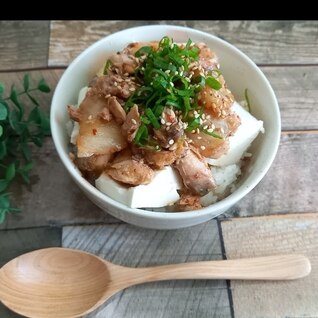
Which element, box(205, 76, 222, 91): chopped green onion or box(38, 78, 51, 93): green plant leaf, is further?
box(38, 78, 51, 93): green plant leaf

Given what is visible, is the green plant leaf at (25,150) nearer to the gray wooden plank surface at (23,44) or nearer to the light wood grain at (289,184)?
the gray wooden plank surface at (23,44)

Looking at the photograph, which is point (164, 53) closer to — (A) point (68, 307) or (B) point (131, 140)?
(B) point (131, 140)

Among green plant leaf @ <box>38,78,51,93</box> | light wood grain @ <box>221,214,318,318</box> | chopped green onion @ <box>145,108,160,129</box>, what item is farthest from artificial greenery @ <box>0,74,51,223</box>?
light wood grain @ <box>221,214,318,318</box>

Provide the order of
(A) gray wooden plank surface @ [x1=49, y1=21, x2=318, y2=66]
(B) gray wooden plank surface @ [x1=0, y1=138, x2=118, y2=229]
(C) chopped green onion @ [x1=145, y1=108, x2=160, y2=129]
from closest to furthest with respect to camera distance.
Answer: (C) chopped green onion @ [x1=145, y1=108, x2=160, y2=129]
(B) gray wooden plank surface @ [x1=0, y1=138, x2=118, y2=229]
(A) gray wooden plank surface @ [x1=49, y1=21, x2=318, y2=66]

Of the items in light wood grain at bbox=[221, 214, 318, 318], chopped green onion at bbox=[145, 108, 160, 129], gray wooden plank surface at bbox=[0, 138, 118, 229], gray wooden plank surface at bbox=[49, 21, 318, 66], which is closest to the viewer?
chopped green onion at bbox=[145, 108, 160, 129]

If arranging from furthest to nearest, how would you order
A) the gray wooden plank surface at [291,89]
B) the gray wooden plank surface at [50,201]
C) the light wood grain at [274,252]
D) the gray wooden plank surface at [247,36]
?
the gray wooden plank surface at [247,36], the gray wooden plank surface at [291,89], the gray wooden plank surface at [50,201], the light wood grain at [274,252]

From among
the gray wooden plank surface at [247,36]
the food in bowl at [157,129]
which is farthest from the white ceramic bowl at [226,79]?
the gray wooden plank surface at [247,36]

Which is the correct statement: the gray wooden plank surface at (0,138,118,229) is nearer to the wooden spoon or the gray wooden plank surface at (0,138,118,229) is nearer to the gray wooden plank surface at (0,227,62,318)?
the gray wooden plank surface at (0,227,62,318)

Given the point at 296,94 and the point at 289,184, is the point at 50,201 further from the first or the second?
the point at 296,94
